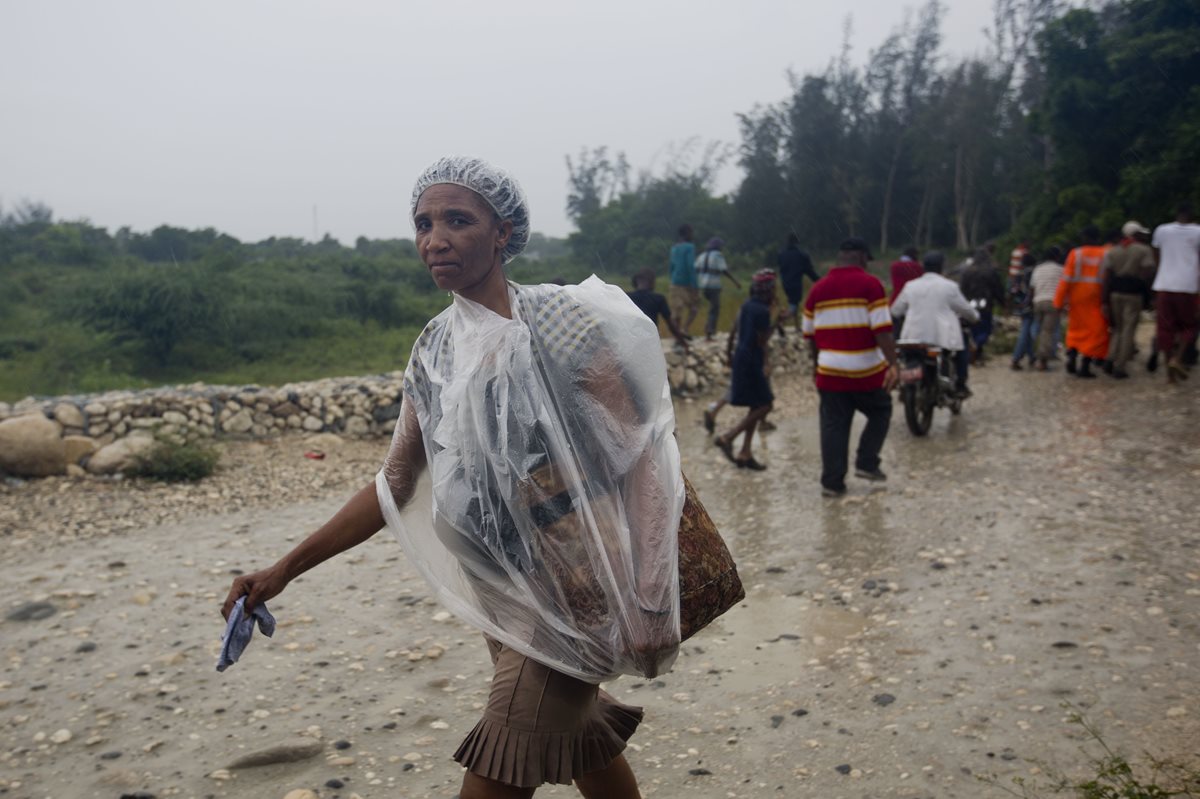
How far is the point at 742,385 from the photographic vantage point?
7770mm

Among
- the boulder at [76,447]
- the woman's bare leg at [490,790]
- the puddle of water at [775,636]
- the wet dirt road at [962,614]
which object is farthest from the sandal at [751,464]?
the woman's bare leg at [490,790]

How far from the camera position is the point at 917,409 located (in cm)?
862

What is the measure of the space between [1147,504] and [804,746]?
12.0ft

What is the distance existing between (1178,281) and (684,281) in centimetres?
576

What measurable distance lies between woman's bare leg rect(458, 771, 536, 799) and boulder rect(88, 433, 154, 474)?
6.44 m

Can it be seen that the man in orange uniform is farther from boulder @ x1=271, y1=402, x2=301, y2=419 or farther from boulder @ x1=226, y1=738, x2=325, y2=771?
boulder @ x1=226, y1=738, x2=325, y2=771

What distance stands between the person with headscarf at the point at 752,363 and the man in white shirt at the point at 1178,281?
4669mm

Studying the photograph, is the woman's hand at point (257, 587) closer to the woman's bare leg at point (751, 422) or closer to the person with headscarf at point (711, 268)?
the woman's bare leg at point (751, 422)

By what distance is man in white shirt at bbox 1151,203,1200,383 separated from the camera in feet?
31.6

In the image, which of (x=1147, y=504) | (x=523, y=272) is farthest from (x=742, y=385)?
(x=523, y=272)

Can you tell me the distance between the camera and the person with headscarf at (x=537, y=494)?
6.48 feet

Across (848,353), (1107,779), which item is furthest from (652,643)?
(848,353)

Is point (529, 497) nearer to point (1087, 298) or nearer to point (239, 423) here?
point (239, 423)

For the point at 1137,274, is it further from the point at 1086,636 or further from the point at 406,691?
the point at 406,691
